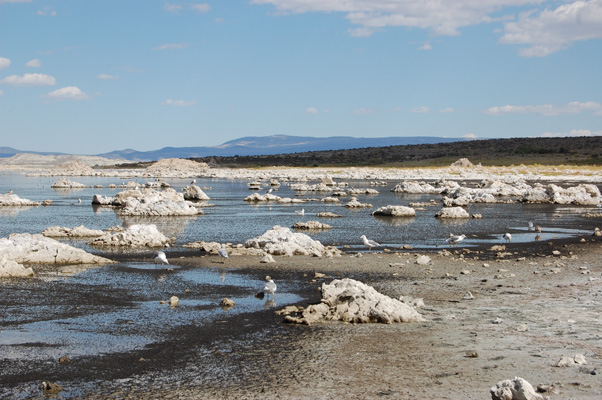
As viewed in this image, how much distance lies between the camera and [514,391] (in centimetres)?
714

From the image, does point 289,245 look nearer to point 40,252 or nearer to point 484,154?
point 40,252

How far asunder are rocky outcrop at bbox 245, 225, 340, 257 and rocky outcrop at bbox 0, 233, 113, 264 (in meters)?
4.61

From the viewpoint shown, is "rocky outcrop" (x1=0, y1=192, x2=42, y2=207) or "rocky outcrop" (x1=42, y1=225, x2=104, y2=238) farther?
"rocky outcrop" (x1=0, y1=192, x2=42, y2=207)

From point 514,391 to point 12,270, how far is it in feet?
38.5


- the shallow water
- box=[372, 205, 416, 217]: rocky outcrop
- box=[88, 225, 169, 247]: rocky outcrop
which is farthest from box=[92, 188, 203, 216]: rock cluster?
box=[88, 225, 169, 247]: rocky outcrop

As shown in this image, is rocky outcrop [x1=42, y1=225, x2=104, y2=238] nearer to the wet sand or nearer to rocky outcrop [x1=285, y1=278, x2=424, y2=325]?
the wet sand

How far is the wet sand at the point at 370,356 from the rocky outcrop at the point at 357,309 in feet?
0.85

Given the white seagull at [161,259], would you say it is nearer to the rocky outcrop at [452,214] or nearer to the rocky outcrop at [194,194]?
the rocky outcrop at [452,214]

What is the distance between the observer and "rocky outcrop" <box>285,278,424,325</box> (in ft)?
36.5

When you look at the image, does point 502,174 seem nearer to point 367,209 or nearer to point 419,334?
point 367,209

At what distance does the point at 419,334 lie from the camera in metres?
10.3

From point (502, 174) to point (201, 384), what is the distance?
77701 mm

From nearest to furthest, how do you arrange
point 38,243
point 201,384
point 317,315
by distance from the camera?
point 201,384 < point 317,315 < point 38,243

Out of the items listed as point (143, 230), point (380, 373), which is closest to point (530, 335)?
point (380, 373)
